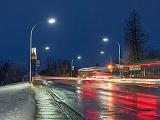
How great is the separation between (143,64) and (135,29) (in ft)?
124

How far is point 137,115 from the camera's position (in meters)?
19.6

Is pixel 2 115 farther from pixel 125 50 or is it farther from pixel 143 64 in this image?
pixel 125 50

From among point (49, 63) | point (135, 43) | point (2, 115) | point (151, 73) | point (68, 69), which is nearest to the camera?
point (2, 115)

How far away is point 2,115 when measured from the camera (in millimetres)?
18344

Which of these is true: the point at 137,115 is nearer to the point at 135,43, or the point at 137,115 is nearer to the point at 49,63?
the point at 135,43

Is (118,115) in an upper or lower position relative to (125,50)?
lower

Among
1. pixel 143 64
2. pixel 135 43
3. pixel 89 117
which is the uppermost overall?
pixel 135 43

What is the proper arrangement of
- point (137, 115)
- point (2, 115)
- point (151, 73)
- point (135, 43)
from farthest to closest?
point (135, 43) → point (151, 73) → point (137, 115) → point (2, 115)

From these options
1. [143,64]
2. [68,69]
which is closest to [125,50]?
[143,64]

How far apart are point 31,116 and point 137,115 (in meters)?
4.60

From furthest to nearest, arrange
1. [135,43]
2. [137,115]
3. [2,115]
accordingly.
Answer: [135,43] → [137,115] → [2,115]

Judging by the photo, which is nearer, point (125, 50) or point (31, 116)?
point (31, 116)

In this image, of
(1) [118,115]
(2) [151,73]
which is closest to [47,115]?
(1) [118,115]

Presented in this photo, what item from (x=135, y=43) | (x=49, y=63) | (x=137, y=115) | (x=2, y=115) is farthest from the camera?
(x=49, y=63)
